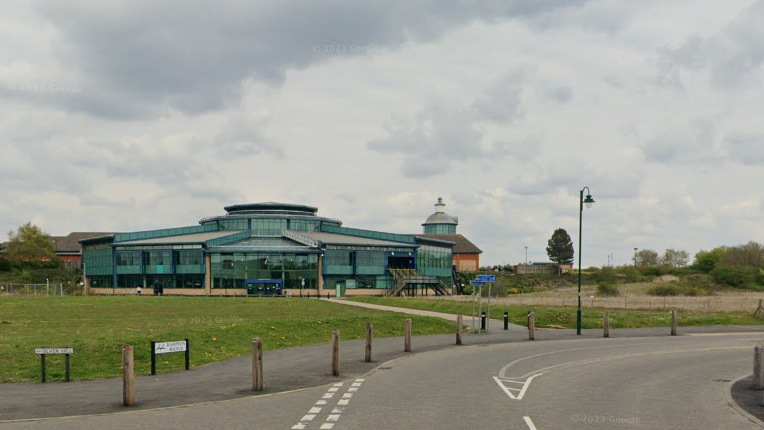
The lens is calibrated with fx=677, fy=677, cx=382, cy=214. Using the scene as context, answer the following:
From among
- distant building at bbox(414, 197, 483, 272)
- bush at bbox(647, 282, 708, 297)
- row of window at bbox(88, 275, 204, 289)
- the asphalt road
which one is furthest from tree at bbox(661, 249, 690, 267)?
the asphalt road

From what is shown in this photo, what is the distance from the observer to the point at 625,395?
16.2m

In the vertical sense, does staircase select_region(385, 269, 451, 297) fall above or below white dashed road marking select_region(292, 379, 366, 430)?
below

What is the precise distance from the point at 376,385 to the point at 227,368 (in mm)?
5583

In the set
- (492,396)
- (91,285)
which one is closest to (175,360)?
(492,396)

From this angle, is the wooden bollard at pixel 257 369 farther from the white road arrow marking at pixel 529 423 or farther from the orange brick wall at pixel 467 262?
the orange brick wall at pixel 467 262

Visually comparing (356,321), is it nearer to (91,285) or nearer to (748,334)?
(748,334)

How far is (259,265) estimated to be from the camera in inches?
3487

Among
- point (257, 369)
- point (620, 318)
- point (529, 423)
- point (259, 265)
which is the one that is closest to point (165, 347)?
point (257, 369)

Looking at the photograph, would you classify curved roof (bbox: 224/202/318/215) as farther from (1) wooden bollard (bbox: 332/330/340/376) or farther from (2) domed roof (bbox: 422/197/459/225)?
(1) wooden bollard (bbox: 332/330/340/376)

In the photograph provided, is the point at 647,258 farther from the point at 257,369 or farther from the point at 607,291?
the point at 257,369

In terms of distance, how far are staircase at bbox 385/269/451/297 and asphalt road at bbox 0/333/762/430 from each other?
63.1m

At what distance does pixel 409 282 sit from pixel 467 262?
202 feet

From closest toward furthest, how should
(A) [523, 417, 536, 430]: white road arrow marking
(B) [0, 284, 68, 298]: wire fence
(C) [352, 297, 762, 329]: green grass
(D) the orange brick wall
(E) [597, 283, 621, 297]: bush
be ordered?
(A) [523, 417, 536, 430]: white road arrow marking < (C) [352, 297, 762, 329]: green grass < (B) [0, 284, 68, 298]: wire fence < (E) [597, 283, 621, 297]: bush < (D) the orange brick wall

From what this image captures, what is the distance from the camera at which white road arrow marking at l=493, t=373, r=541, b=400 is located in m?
15.8
